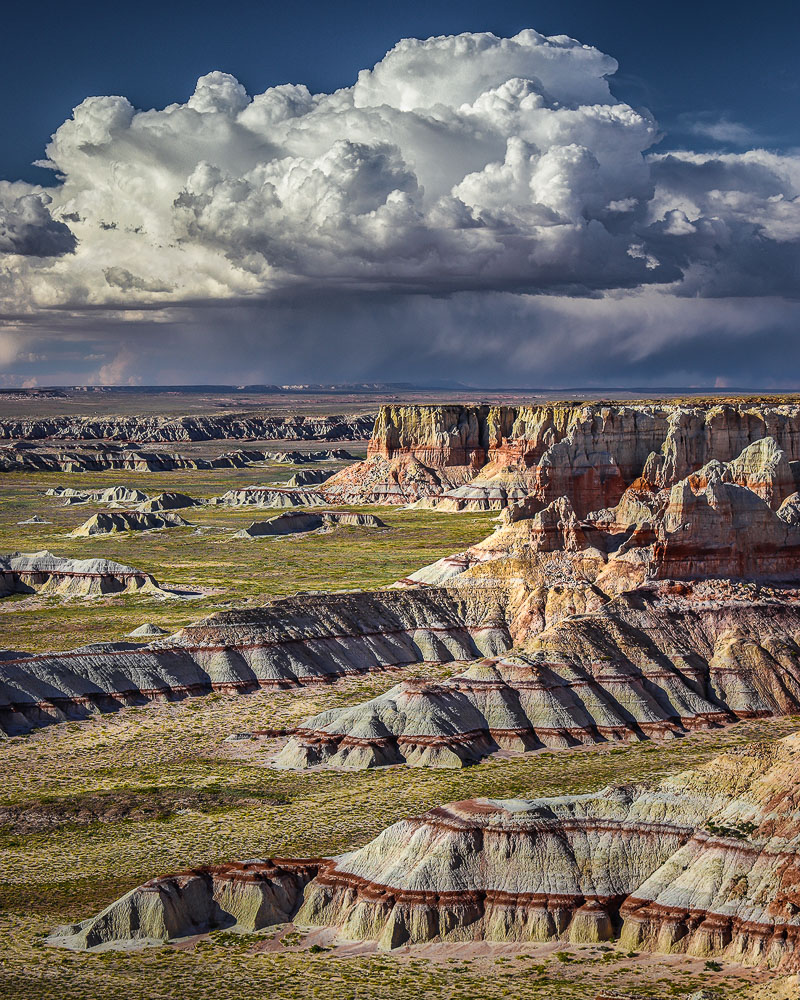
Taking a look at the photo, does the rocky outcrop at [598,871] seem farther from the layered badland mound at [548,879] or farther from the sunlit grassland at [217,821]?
the sunlit grassland at [217,821]

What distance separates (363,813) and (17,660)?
88.1 feet

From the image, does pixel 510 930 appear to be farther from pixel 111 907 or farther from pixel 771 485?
pixel 771 485

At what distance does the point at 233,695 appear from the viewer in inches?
2670

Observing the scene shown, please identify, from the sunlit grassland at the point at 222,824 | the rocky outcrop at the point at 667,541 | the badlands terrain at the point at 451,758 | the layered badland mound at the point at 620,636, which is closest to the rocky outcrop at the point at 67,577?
the badlands terrain at the point at 451,758

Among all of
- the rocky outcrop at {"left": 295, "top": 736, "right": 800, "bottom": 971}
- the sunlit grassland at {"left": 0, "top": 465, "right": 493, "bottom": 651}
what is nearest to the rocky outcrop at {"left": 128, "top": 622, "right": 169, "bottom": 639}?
the sunlit grassland at {"left": 0, "top": 465, "right": 493, "bottom": 651}

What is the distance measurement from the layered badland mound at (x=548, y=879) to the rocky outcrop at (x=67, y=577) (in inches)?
2857

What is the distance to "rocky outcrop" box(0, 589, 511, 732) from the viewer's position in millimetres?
64375

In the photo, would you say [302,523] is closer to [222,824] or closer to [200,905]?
[222,824]

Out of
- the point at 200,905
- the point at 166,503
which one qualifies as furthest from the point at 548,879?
the point at 166,503

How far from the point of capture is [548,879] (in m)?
36.1

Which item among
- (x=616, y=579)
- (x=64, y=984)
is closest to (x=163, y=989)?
(x=64, y=984)

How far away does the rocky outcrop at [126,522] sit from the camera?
522 ft

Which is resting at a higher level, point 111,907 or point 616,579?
point 616,579

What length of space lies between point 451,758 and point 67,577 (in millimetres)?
67257
